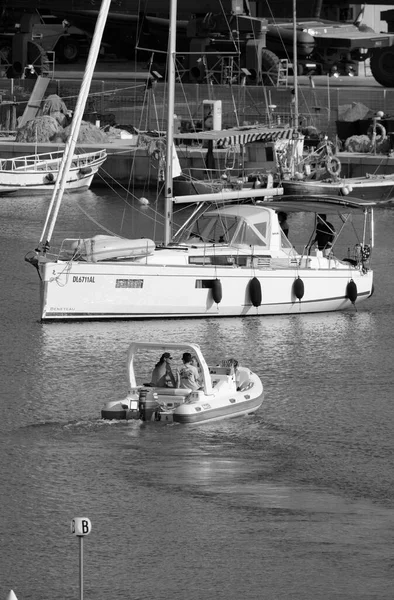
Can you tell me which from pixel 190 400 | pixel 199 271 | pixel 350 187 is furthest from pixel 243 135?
pixel 190 400

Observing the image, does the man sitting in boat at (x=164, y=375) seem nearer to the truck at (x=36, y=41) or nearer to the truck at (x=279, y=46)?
the truck at (x=279, y=46)

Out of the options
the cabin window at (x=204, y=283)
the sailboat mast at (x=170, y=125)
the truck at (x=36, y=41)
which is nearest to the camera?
the cabin window at (x=204, y=283)

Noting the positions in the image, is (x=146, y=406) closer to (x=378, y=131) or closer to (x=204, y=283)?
(x=204, y=283)

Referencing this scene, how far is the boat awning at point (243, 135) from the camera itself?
54.6 metres

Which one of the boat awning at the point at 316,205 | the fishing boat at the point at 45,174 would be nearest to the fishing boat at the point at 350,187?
the fishing boat at the point at 45,174

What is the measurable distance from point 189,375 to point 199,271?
9861 millimetres

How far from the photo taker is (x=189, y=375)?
25.3m

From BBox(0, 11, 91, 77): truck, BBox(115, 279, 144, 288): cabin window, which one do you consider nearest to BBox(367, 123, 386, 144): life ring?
BBox(0, 11, 91, 77): truck

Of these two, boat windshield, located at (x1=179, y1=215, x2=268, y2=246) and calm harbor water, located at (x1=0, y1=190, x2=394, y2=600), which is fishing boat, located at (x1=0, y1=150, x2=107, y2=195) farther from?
calm harbor water, located at (x1=0, y1=190, x2=394, y2=600)

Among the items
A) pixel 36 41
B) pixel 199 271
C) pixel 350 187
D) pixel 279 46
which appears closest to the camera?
pixel 199 271

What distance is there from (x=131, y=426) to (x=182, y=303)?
10213 millimetres

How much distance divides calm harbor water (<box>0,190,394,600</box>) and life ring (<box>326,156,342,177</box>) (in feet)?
81.9

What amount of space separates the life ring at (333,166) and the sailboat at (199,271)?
22438 millimetres

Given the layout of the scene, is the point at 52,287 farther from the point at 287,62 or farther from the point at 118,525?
the point at 287,62
